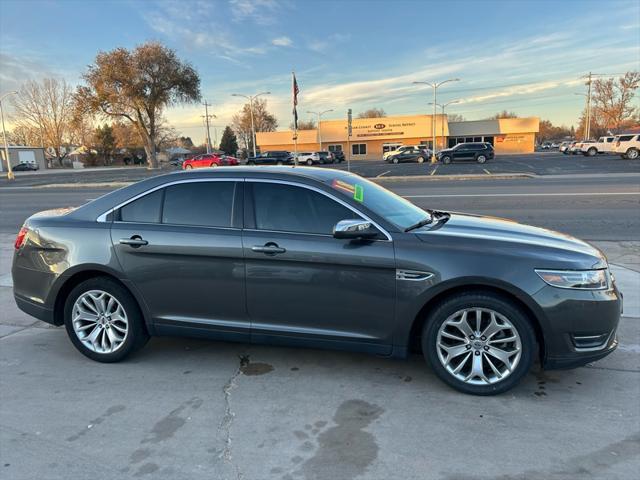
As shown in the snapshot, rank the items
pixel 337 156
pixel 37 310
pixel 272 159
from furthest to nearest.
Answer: pixel 337 156
pixel 272 159
pixel 37 310

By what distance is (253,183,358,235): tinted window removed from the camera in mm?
3549

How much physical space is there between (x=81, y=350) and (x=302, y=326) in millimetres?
2032

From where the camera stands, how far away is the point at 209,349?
171 inches

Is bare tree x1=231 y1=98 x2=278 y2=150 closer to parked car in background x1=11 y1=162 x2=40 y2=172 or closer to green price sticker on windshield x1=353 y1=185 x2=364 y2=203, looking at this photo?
parked car in background x1=11 y1=162 x2=40 y2=172

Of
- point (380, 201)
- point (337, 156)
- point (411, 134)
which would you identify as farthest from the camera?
point (411, 134)

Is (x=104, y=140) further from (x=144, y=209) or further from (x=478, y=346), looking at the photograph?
(x=478, y=346)

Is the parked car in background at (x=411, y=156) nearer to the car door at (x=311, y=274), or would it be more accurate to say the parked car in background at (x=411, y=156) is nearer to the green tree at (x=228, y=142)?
the car door at (x=311, y=274)

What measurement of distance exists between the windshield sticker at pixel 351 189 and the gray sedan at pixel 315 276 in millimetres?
18

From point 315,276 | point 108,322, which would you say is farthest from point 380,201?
point 108,322

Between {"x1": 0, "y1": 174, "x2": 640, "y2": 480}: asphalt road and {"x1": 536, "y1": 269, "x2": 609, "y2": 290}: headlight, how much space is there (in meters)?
0.82

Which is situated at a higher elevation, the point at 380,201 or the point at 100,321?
the point at 380,201

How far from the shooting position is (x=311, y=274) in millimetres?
3455

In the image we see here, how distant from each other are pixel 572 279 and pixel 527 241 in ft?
1.34

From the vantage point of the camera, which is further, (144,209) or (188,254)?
(144,209)
